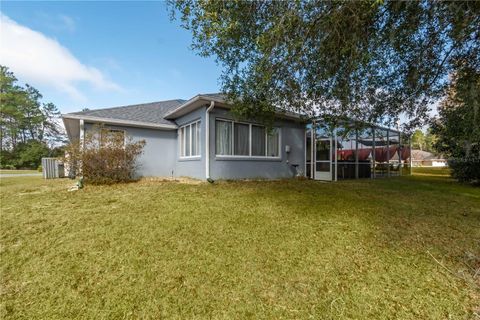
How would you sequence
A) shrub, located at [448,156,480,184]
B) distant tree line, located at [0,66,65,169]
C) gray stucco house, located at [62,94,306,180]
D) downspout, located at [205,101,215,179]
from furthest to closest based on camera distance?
distant tree line, located at [0,66,65,169] → shrub, located at [448,156,480,184] → gray stucco house, located at [62,94,306,180] → downspout, located at [205,101,215,179]

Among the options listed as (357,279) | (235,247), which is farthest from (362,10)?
(235,247)

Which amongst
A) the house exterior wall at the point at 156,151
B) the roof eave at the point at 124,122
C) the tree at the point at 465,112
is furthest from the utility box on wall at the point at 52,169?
the tree at the point at 465,112

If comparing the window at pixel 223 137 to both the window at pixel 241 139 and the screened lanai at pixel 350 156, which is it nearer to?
the window at pixel 241 139

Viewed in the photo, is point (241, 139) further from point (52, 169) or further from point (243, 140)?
point (52, 169)

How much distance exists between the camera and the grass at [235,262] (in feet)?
6.71

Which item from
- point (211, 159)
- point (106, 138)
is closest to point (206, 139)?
point (211, 159)

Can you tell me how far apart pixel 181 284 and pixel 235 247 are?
3.18 feet

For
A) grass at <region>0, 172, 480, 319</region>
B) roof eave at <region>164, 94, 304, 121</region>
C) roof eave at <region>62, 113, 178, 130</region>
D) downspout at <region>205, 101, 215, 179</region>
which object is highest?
roof eave at <region>164, 94, 304, 121</region>

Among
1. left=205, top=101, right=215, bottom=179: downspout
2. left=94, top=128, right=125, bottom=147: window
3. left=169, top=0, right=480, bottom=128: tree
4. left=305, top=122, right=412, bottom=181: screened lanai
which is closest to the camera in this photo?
left=169, top=0, right=480, bottom=128: tree

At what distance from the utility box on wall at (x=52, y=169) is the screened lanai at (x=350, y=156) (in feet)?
41.1

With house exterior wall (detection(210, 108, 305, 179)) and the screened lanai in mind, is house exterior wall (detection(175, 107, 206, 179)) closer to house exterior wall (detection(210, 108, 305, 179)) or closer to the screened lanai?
house exterior wall (detection(210, 108, 305, 179))

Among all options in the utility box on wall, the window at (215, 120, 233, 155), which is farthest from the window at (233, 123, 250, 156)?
the utility box on wall

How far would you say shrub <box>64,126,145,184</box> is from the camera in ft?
24.9

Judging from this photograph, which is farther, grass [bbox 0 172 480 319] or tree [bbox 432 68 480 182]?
tree [bbox 432 68 480 182]
